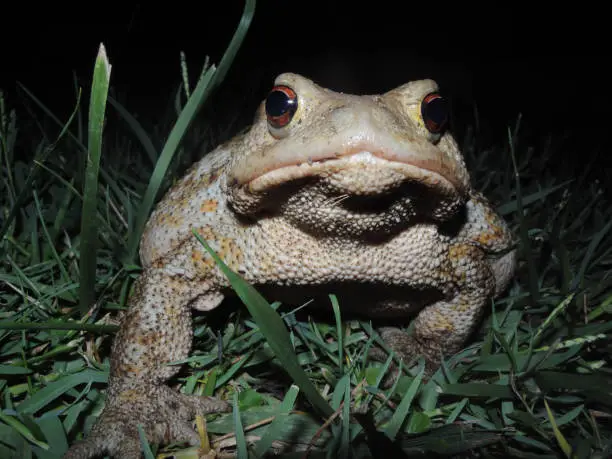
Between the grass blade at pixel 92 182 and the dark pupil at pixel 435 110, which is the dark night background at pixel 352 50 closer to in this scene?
the grass blade at pixel 92 182

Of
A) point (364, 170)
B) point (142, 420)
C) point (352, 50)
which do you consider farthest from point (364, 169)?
point (352, 50)

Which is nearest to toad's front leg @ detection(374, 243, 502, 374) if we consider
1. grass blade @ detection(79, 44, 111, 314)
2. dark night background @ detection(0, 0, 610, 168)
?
Answer: grass blade @ detection(79, 44, 111, 314)

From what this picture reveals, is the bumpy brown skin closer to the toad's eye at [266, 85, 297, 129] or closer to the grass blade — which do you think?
the toad's eye at [266, 85, 297, 129]

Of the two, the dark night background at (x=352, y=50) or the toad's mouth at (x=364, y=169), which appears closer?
the toad's mouth at (x=364, y=169)

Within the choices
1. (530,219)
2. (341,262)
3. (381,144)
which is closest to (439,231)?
(341,262)

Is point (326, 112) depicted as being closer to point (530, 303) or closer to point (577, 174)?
point (530, 303)

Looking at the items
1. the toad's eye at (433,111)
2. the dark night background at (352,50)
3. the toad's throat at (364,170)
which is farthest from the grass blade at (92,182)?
the dark night background at (352,50)

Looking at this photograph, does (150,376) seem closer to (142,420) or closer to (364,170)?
(142,420)
